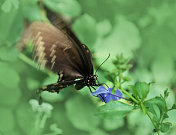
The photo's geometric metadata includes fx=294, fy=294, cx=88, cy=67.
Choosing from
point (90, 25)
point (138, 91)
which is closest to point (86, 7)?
point (90, 25)

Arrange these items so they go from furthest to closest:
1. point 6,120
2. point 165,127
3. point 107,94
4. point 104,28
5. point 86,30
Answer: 1. point 104,28
2. point 86,30
3. point 6,120
4. point 107,94
5. point 165,127

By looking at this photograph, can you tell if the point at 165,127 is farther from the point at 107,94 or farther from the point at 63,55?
the point at 63,55

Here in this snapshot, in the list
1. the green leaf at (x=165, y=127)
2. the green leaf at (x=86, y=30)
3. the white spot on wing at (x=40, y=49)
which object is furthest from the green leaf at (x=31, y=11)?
the green leaf at (x=165, y=127)

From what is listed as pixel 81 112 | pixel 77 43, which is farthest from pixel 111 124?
pixel 77 43

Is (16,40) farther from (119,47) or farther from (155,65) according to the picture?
(155,65)

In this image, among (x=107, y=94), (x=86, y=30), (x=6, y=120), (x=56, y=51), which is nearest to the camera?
(x=107, y=94)
